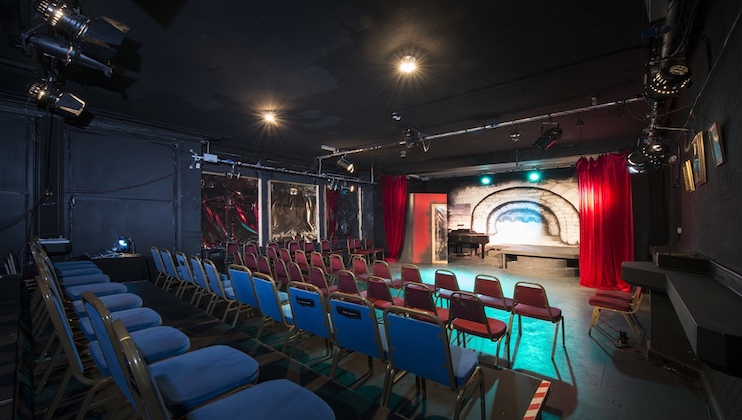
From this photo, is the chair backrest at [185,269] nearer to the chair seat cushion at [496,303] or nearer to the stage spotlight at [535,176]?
the chair seat cushion at [496,303]

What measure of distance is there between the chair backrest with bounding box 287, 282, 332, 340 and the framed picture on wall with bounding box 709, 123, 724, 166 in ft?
10.9

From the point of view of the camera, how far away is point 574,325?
173 inches

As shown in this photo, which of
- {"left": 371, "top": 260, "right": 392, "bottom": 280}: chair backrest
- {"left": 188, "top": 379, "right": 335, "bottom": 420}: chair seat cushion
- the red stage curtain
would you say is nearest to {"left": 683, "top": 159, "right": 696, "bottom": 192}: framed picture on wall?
{"left": 371, "top": 260, "right": 392, "bottom": 280}: chair backrest

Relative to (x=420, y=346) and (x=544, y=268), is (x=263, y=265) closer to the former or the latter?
(x=420, y=346)

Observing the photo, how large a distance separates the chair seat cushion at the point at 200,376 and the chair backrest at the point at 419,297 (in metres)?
1.81

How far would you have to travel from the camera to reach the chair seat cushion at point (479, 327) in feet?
9.37

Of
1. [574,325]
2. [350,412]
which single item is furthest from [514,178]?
[350,412]

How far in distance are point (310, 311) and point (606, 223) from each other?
7.18m

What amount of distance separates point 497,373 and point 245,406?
2.18m

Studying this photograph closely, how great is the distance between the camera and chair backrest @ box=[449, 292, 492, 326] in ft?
9.35

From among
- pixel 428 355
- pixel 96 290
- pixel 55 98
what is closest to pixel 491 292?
pixel 428 355

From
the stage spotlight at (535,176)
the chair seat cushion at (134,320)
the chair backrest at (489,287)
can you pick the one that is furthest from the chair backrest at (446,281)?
the stage spotlight at (535,176)

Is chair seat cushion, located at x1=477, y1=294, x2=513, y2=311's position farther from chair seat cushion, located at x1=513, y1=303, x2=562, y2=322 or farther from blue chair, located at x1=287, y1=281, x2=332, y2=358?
blue chair, located at x1=287, y1=281, x2=332, y2=358

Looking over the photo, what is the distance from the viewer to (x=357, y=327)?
2279 millimetres
